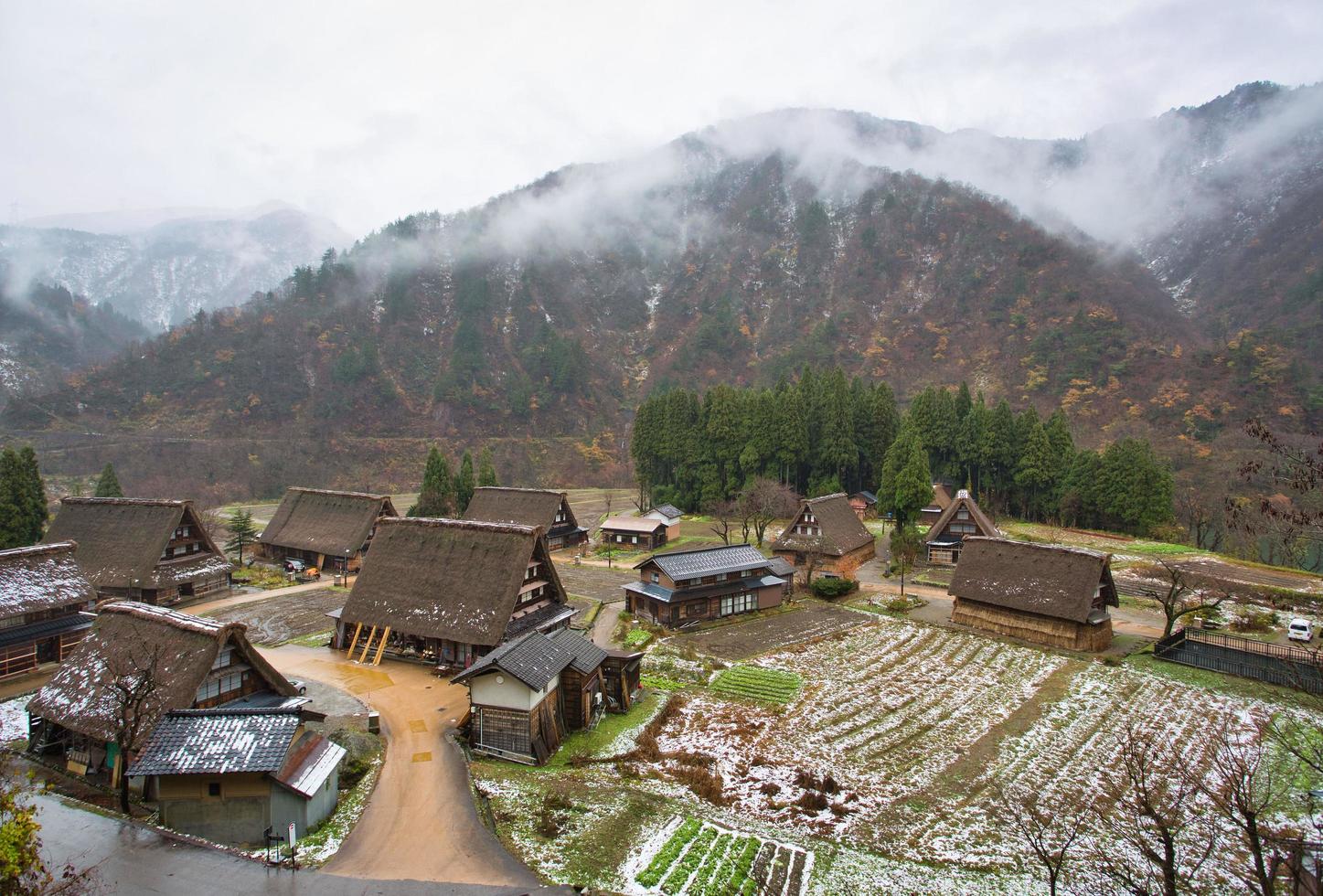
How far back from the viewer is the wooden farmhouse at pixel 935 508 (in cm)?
5419

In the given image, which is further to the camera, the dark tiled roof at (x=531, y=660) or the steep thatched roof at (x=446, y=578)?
the steep thatched roof at (x=446, y=578)

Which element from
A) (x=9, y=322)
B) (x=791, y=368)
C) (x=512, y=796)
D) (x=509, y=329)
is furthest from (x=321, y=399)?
(x=512, y=796)

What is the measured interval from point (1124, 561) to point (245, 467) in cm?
8054

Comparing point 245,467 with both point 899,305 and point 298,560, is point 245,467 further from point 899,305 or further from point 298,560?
point 899,305

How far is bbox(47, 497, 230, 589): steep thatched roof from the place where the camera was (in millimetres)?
34219

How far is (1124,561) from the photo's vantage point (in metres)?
42.0

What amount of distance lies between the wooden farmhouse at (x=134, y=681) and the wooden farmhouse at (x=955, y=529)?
3861 cm

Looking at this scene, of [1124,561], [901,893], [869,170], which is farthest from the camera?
[869,170]

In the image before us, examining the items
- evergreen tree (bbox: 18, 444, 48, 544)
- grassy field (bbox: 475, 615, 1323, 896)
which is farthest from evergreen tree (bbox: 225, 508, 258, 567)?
grassy field (bbox: 475, 615, 1323, 896)

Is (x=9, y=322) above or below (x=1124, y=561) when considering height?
above

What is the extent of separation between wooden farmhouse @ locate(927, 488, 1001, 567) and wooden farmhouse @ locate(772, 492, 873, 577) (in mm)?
5601

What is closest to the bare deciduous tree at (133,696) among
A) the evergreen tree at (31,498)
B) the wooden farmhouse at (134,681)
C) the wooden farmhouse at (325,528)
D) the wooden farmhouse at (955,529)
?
the wooden farmhouse at (134,681)

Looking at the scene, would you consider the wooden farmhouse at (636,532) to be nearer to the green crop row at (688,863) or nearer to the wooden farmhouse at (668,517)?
the wooden farmhouse at (668,517)

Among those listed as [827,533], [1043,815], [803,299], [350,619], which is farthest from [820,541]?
[803,299]
